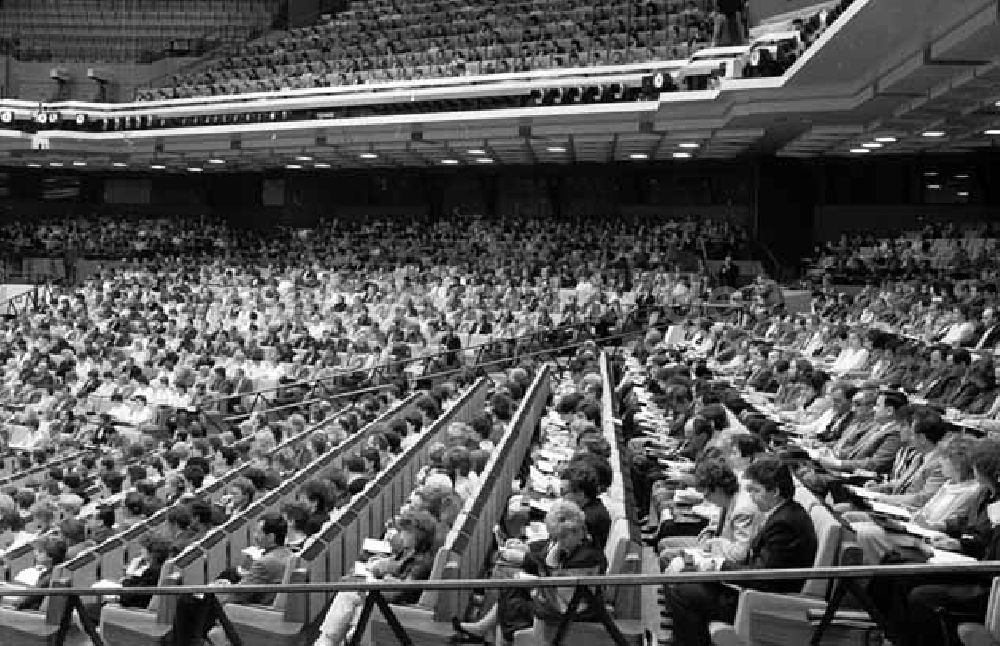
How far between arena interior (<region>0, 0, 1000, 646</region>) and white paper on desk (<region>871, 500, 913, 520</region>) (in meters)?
0.03

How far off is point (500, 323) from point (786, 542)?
1123 cm

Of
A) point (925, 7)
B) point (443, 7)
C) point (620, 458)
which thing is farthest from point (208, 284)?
point (620, 458)

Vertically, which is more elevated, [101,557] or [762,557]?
[762,557]

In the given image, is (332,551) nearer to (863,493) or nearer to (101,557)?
(101,557)

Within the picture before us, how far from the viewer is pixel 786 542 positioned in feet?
13.1

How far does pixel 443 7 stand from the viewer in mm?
24781

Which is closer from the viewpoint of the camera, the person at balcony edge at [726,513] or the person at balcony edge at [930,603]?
the person at balcony edge at [930,603]

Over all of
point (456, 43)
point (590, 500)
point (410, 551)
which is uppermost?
point (456, 43)

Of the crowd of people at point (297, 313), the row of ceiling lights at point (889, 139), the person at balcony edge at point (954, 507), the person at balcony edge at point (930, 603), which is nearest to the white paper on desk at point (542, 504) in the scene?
the person at balcony edge at point (954, 507)

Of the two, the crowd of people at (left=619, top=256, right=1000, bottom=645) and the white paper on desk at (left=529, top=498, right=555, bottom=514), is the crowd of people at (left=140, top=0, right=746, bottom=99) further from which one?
the white paper on desk at (left=529, top=498, right=555, bottom=514)

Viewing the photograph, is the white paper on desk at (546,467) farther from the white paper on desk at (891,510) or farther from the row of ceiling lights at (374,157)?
the row of ceiling lights at (374,157)

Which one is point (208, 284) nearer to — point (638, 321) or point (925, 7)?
point (638, 321)

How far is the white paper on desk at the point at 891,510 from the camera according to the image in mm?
5008

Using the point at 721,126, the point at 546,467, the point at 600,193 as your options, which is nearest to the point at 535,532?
the point at 546,467
